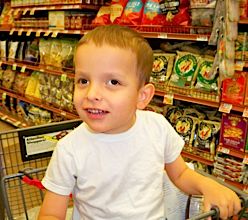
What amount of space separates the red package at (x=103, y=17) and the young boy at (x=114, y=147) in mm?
2244

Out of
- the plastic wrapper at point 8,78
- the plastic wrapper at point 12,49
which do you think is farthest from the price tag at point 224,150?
the plastic wrapper at point 8,78

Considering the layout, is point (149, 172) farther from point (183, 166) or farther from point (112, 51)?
point (112, 51)

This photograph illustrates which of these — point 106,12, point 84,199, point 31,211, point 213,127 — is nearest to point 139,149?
point 84,199

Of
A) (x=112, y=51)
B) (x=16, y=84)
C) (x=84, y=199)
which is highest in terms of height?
(x=112, y=51)

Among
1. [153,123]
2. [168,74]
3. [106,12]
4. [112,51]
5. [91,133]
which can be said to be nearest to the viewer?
[112,51]

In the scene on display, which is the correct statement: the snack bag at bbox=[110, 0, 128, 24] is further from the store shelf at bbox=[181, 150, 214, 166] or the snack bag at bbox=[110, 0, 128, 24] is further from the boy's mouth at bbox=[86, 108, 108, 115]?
the boy's mouth at bbox=[86, 108, 108, 115]

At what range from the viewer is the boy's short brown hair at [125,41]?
3.00 feet

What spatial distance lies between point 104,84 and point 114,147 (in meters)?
0.21

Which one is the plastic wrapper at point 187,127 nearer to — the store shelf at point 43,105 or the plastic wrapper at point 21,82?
the store shelf at point 43,105

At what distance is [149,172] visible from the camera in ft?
3.48

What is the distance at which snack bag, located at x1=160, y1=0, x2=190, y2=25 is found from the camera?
2.52 m

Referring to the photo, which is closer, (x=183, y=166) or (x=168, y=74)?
(x=183, y=166)

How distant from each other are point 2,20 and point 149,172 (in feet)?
14.9

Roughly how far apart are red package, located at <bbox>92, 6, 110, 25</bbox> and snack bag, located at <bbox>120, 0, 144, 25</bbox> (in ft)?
0.99
